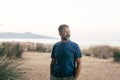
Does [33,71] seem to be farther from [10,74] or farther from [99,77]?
[10,74]

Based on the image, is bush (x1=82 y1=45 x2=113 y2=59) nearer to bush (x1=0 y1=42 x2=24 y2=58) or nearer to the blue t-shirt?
bush (x1=0 y1=42 x2=24 y2=58)

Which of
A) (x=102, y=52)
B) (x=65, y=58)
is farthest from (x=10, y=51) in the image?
(x=102, y=52)

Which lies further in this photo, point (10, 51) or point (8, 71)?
point (10, 51)

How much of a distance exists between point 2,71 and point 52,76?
3.14 m

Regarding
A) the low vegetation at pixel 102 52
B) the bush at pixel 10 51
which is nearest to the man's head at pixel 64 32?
the bush at pixel 10 51

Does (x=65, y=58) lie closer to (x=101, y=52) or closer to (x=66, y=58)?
(x=66, y=58)

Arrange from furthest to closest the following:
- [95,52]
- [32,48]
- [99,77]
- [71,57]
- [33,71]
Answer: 1. [32,48]
2. [95,52]
3. [33,71]
4. [99,77]
5. [71,57]

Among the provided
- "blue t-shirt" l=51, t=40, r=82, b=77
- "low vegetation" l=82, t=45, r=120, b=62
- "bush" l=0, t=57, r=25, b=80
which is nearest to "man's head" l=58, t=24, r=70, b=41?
"blue t-shirt" l=51, t=40, r=82, b=77

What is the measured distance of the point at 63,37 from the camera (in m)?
7.26

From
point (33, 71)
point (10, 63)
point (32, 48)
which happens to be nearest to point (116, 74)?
point (33, 71)

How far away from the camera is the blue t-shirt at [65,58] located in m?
7.23

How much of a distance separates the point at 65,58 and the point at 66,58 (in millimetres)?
19

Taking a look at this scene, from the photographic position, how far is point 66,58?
7234mm

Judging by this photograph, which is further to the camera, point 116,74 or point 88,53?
point 88,53
